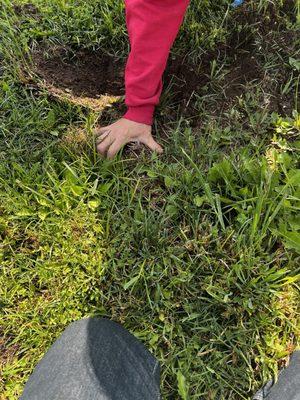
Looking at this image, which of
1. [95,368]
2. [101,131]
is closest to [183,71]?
[101,131]

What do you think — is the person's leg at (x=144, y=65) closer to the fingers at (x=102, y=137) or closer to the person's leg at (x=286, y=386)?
the fingers at (x=102, y=137)

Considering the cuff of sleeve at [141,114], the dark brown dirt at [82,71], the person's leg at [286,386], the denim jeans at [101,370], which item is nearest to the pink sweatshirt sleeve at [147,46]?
the cuff of sleeve at [141,114]

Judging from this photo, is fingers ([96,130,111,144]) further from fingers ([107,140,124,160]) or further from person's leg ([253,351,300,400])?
person's leg ([253,351,300,400])

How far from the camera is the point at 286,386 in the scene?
4.50 feet

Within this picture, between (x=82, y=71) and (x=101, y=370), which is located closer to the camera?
(x=101, y=370)

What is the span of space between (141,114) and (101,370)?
0.89 meters

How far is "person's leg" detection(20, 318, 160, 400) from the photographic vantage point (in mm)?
1189

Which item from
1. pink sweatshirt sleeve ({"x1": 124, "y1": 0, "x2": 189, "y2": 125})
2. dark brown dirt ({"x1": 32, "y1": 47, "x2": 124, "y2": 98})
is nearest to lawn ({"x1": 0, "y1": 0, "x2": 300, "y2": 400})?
dark brown dirt ({"x1": 32, "y1": 47, "x2": 124, "y2": 98})

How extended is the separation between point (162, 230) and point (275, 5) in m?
1.10

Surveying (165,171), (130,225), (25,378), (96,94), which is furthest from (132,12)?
(25,378)

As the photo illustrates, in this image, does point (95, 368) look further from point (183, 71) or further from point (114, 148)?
Answer: point (183, 71)

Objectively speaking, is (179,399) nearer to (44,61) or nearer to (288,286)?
(288,286)

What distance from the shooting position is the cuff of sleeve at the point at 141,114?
164cm

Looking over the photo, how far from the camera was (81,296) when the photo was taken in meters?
1.52
